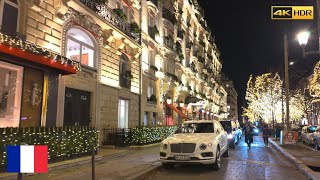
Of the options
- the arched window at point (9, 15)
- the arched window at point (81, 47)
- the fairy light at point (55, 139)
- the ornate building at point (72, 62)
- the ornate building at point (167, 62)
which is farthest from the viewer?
the ornate building at point (167, 62)

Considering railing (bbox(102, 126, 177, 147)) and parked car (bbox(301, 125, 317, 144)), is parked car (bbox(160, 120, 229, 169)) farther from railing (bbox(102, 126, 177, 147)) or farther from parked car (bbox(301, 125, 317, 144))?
parked car (bbox(301, 125, 317, 144))

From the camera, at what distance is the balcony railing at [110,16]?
736 inches

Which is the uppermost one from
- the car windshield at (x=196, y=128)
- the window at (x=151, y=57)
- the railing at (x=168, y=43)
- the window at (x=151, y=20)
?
the window at (x=151, y=20)

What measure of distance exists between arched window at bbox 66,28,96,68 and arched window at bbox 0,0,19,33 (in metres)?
4.10

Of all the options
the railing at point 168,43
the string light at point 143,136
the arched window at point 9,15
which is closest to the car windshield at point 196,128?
the string light at point 143,136

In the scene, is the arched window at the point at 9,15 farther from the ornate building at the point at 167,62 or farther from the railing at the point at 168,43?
the railing at the point at 168,43

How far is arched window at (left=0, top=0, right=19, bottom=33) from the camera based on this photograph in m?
13.2

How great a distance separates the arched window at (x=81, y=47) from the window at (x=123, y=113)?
5.06m

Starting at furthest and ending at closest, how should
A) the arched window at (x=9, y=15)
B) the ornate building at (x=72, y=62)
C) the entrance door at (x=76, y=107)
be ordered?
the entrance door at (x=76, y=107)
the ornate building at (x=72, y=62)
the arched window at (x=9, y=15)

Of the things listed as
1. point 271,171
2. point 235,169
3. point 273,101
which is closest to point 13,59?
point 235,169

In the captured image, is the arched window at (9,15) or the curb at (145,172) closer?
the curb at (145,172)

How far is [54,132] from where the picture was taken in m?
12.2

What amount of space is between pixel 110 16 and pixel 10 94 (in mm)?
9770

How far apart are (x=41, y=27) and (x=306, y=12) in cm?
1067
